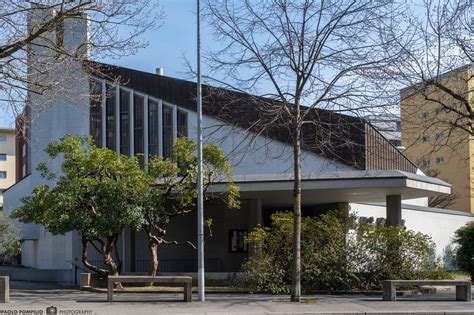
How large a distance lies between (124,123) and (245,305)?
22493 mm

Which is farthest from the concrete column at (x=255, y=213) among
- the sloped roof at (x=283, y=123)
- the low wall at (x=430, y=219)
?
the low wall at (x=430, y=219)

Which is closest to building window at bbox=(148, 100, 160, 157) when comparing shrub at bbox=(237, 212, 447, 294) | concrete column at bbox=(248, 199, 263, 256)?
concrete column at bbox=(248, 199, 263, 256)

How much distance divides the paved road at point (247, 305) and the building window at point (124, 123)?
61.3 feet

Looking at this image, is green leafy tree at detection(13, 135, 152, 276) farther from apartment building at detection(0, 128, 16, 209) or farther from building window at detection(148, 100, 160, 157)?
apartment building at detection(0, 128, 16, 209)

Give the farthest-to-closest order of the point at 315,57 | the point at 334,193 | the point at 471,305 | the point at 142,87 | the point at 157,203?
the point at 142,87 → the point at 334,193 → the point at 157,203 → the point at 315,57 → the point at 471,305

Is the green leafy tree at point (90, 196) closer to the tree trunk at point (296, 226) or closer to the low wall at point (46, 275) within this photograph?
the tree trunk at point (296, 226)

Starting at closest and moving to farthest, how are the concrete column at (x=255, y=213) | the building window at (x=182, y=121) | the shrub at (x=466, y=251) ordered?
the concrete column at (x=255, y=213), the shrub at (x=466, y=251), the building window at (x=182, y=121)

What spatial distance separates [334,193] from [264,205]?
777 cm

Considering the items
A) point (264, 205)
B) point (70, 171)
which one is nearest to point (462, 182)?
point (264, 205)

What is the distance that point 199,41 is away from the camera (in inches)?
813

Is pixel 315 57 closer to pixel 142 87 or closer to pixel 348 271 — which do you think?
pixel 348 271

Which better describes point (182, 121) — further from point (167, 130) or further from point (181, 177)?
point (181, 177)

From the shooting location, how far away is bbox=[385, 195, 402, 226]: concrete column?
29.0 metres

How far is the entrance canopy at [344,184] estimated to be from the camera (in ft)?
87.2
